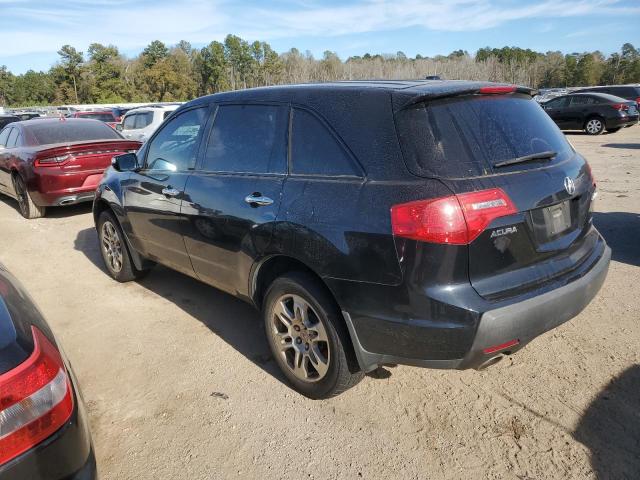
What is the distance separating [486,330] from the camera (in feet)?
7.34

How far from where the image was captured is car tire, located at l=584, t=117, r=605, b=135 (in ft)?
60.2

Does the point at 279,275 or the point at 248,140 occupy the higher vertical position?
the point at 248,140

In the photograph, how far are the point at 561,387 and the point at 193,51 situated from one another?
11310 cm

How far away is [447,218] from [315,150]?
932mm

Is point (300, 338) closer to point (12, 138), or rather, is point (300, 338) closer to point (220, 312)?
point (220, 312)

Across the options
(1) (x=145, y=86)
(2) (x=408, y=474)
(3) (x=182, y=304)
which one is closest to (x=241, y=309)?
(3) (x=182, y=304)

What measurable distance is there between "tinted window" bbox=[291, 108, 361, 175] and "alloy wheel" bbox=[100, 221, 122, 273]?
2781 mm

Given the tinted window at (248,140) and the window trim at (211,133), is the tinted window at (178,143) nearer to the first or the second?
the window trim at (211,133)

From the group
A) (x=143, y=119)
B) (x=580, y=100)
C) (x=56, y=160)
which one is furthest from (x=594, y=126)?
(x=56, y=160)

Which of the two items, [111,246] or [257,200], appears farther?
[111,246]

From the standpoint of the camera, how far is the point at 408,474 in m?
2.38

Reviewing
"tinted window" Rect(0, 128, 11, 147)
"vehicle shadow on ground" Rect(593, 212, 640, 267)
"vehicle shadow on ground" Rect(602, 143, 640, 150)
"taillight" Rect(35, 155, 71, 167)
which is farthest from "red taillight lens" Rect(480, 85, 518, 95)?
"vehicle shadow on ground" Rect(602, 143, 640, 150)

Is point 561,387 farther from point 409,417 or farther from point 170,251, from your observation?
point 170,251

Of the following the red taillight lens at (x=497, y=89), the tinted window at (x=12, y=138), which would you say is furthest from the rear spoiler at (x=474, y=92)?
the tinted window at (x=12, y=138)
